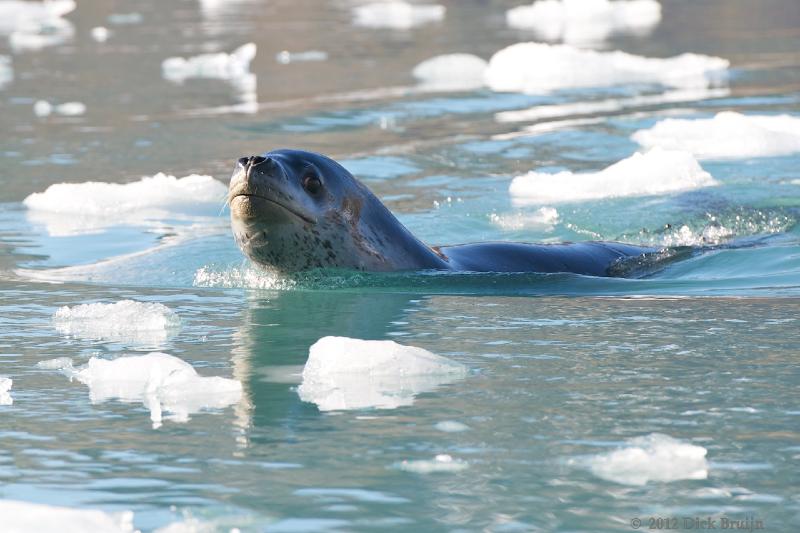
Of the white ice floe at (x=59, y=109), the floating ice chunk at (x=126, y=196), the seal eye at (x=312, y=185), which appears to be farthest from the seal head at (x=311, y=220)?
the white ice floe at (x=59, y=109)

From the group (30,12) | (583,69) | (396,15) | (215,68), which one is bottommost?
(583,69)

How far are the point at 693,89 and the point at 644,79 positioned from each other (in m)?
0.97

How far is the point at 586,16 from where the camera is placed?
75.9ft

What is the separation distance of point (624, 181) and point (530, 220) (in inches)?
37.5

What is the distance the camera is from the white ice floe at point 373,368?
400 centimetres

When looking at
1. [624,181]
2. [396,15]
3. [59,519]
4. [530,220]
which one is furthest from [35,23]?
[59,519]

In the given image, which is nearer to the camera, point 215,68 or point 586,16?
point 215,68

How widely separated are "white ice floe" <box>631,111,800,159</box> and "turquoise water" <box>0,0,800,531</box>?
22 centimetres

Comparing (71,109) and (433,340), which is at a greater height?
(71,109)

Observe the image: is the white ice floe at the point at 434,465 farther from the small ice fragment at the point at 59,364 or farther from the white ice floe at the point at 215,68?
the white ice floe at the point at 215,68

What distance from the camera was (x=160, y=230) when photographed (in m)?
7.78

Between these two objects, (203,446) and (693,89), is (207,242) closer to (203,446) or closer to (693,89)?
(203,446)

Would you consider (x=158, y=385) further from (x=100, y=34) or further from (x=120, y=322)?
(x=100, y=34)

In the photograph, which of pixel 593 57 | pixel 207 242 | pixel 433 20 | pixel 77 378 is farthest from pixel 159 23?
pixel 77 378
